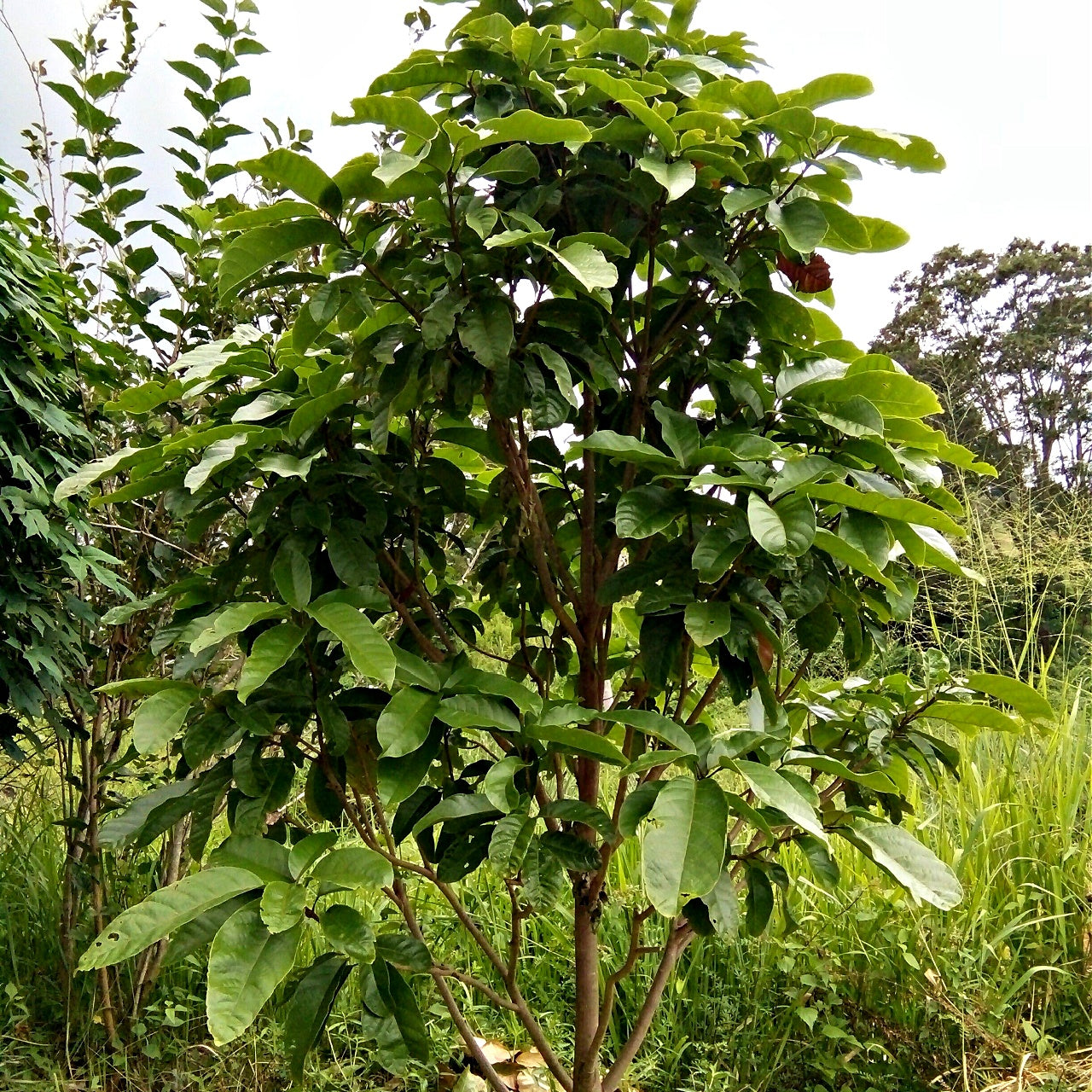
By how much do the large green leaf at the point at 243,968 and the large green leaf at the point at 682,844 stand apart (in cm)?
30

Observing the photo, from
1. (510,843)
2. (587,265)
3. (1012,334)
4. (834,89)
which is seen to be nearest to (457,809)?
(510,843)

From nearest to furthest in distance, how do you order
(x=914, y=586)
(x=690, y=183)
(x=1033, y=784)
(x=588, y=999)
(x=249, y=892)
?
(x=249, y=892)
(x=690, y=183)
(x=914, y=586)
(x=588, y=999)
(x=1033, y=784)

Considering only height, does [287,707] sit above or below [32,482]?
below

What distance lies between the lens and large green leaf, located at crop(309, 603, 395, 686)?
32.4 inches

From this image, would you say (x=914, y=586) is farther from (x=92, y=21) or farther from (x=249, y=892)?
(x=92, y=21)

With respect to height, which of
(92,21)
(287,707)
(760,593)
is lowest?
(287,707)

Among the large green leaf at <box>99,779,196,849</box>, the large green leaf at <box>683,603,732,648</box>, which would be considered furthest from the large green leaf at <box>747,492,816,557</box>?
the large green leaf at <box>99,779,196,849</box>

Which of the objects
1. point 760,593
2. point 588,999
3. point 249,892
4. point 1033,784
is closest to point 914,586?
point 760,593

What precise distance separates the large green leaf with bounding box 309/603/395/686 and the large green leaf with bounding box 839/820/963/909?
584mm

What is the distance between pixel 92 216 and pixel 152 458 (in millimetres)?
1268

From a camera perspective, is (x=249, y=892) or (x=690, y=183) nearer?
(x=249, y=892)

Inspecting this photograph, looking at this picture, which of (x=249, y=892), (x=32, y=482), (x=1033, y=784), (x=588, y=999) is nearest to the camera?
(x=249, y=892)

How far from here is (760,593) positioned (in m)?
1.00

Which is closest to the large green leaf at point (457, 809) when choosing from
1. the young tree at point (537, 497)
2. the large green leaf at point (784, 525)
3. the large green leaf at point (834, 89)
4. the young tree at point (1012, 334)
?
the young tree at point (537, 497)
